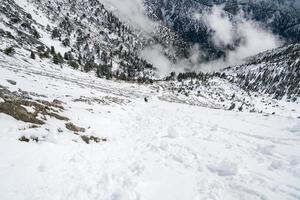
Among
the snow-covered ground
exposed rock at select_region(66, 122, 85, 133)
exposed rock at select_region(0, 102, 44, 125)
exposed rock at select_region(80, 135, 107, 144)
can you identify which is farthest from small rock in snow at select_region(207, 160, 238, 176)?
exposed rock at select_region(0, 102, 44, 125)

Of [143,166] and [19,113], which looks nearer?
[143,166]

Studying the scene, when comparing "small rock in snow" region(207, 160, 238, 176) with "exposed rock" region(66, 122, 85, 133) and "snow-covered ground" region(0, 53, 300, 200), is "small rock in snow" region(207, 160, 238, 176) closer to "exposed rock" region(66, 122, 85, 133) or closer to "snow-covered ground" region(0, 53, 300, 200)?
"snow-covered ground" region(0, 53, 300, 200)

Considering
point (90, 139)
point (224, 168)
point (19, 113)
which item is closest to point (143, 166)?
point (224, 168)

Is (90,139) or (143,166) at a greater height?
(143,166)

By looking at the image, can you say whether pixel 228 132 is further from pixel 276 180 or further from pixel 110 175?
pixel 110 175

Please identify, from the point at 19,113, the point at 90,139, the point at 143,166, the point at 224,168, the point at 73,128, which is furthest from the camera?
the point at 73,128

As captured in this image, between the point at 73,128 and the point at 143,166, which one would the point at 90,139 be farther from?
the point at 143,166

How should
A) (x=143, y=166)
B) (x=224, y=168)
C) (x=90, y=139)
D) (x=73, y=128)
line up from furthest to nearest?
(x=73, y=128) → (x=90, y=139) → (x=143, y=166) → (x=224, y=168)

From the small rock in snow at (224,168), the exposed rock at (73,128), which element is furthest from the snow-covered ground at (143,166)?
the exposed rock at (73,128)

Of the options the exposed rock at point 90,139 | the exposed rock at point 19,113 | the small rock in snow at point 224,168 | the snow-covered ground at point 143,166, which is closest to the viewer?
the snow-covered ground at point 143,166

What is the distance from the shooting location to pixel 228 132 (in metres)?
21.8

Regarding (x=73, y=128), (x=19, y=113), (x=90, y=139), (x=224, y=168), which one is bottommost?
(x=90, y=139)

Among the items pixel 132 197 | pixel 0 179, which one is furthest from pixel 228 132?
pixel 0 179

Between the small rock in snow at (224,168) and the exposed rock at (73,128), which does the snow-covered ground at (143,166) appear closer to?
the small rock in snow at (224,168)
